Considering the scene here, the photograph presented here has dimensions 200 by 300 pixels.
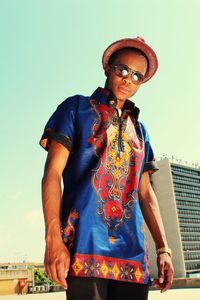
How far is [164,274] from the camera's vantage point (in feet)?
6.74

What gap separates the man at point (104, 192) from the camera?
1.61m

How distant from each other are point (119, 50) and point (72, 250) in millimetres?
1341

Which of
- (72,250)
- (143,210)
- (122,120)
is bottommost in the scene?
(72,250)

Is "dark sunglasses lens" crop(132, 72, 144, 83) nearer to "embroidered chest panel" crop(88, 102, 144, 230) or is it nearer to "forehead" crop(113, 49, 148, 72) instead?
"forehead" crop(113, 49, 148, 72)

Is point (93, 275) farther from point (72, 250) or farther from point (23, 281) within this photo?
point (23, 281)

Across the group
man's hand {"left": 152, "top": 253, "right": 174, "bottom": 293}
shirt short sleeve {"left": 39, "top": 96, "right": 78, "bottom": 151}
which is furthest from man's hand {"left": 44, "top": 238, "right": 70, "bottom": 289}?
man's hand {"left": 152, "top": 253, "right": 174, "bottom": 293}

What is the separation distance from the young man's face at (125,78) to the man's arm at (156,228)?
0.55m

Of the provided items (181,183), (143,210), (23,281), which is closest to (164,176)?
(181,183)

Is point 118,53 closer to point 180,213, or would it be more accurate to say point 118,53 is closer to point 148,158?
point 148,158

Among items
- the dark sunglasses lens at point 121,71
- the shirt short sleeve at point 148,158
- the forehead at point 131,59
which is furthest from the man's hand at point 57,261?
the forehead at point 131,59

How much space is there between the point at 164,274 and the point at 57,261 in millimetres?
821

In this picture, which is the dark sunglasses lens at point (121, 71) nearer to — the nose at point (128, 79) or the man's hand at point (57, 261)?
the nose at point (128, 79)

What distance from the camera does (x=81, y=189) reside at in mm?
1770

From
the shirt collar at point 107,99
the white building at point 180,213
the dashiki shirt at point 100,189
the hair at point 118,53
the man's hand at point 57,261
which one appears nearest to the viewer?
the man's hand at point 57,261
